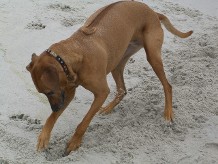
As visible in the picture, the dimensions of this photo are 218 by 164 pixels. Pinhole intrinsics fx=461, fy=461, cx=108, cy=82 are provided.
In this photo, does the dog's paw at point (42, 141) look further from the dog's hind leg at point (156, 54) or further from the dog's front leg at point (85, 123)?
the dog's hind leg at point (156, 54)

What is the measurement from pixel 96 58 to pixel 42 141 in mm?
987

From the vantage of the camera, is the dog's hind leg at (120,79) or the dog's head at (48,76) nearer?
the dog's head at (48,76)

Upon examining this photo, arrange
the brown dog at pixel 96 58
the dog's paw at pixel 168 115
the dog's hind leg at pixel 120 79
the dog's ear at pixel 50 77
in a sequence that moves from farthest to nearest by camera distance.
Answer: the dog's hind leg at pixel 120 79 → the dog's paw at pixel 168 115 → the brown dog at pixel 96 58 → the dog's ear at pixel 50 77

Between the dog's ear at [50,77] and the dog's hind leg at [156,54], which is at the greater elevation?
the dog's ear at [50,77]

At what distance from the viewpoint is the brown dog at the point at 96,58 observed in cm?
420

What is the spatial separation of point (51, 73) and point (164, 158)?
145 centimetres

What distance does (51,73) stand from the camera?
13.4 ft

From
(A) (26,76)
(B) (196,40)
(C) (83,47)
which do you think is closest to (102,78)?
(C) (83,47)

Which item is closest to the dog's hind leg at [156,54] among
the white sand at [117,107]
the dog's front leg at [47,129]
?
the white sand at [117,107]

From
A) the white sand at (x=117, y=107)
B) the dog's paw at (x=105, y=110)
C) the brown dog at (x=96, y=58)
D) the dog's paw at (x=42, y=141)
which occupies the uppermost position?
the brown dog at (x=96, y=58)

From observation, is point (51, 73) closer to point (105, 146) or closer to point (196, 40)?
point (105, 146)

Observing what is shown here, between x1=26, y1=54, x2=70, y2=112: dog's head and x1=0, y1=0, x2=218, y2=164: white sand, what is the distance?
69 cm

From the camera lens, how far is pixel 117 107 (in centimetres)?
559

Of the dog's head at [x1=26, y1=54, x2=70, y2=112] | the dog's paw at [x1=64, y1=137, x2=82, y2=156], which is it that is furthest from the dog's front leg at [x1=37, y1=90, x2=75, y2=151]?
the dog's head at [x1=26, y1=54, x2=70, y2=112]
